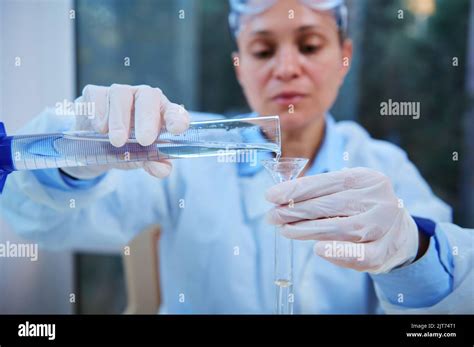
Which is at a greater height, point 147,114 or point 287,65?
point 287,65

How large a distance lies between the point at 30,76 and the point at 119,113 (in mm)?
407

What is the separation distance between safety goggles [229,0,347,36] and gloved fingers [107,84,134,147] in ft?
1.13

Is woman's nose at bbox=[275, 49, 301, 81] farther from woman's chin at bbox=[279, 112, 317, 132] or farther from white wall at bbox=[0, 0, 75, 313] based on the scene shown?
white wall at bbox=[0, 0, 75, 313]

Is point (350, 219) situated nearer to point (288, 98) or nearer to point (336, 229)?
point (336, 229)

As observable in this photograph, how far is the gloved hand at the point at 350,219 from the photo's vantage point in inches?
33.1

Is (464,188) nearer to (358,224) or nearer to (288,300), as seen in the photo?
(358,224)

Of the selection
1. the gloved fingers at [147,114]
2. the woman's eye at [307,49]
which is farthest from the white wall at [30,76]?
the woman's eye at [307,49]

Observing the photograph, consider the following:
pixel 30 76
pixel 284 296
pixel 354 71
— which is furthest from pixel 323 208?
pixel 30 76

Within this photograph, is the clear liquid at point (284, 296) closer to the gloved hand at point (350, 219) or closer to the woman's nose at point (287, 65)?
the gloved hand at point (350, 219)

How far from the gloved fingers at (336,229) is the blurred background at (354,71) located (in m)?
0.29

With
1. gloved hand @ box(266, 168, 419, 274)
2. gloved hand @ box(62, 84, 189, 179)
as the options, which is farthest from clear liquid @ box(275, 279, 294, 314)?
gloved hand @ box(62, 84, 189, 179)

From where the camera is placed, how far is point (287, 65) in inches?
39.5

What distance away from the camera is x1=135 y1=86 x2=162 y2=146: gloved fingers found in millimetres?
784
